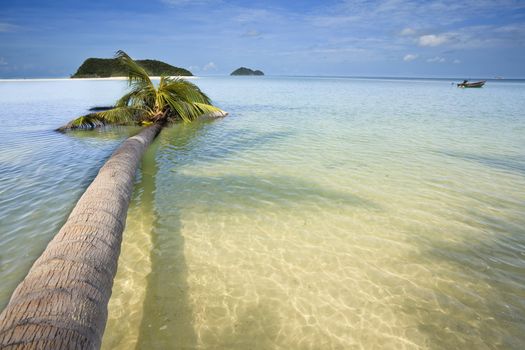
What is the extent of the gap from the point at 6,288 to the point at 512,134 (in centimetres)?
2012

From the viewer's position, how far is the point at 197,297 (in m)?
4.01

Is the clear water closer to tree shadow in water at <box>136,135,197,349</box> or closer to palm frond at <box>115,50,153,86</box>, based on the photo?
tree shadow in water at <box>136,135,197,349</box>

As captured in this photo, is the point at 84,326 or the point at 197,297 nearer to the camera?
the point at 84,326

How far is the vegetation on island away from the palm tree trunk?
1270 centimetres

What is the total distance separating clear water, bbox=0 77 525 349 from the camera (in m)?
3.54

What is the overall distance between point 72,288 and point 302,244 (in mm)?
3510

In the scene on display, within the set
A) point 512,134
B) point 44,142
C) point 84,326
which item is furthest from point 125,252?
point 512,134

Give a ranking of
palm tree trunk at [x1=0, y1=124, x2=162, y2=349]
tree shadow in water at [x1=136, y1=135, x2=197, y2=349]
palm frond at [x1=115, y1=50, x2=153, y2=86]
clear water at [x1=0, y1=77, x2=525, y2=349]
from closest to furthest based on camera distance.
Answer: palm tree trunk at [x1=0, y1=124, x2=162, y2=349] → tree shadow in water at [x1=136, y1=135, x2=197, y2=349] → clear water at [x1=0, y1=77, x2=525, y2=349] → palm frond at [x1=115, y1=50, x2=153, y2=86]

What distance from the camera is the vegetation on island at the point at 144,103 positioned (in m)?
15.8

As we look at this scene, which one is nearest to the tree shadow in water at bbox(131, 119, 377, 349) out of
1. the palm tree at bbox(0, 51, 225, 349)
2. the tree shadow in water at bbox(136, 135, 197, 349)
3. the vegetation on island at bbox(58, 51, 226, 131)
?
the tree shadow in water at bbox(136, 135, 197, 349)

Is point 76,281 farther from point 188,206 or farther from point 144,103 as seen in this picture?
point 144,103

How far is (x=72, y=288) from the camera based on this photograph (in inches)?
114

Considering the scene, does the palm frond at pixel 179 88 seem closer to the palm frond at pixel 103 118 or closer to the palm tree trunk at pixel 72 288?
the palm frond at pixel 103 118

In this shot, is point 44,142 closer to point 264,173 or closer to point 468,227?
point 264,173
